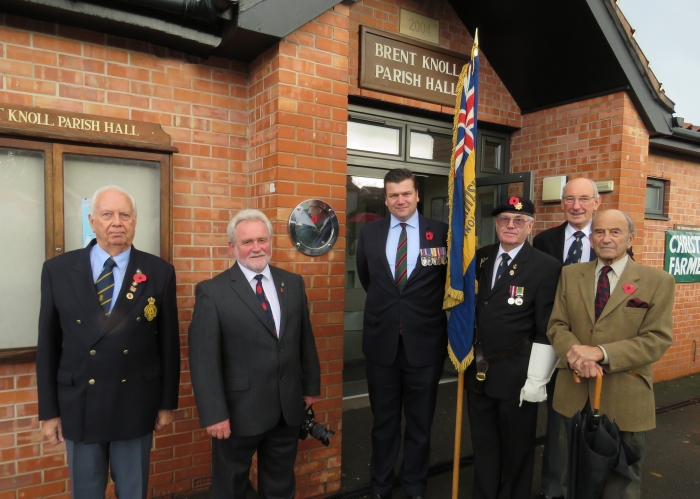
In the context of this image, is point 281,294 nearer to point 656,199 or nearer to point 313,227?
point 313,227

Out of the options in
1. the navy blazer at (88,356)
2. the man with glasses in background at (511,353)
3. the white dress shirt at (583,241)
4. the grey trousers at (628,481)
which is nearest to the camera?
the navy blazer at (88,356)

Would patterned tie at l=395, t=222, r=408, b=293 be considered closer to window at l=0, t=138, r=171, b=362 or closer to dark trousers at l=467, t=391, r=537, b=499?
dark trousers at l=467, t=391, r=537, b=499

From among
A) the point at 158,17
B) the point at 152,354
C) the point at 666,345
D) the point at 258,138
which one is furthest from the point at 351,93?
the point at 666,345

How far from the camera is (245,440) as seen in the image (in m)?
2.26

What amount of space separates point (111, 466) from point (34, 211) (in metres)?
1.44

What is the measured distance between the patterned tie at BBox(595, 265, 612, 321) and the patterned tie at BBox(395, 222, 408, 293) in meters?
1.07

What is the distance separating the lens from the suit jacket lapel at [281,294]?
7.55 feet

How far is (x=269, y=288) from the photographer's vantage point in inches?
92.7

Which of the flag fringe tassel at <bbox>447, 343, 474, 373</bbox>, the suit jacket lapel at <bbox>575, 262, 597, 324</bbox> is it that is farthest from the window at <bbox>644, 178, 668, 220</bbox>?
the flag fringe tassel at <bbox>447, 343, 474, 373</bbox>

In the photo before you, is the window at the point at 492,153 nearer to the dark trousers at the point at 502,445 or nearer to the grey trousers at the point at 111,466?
the dark trousers at the point at 502,445

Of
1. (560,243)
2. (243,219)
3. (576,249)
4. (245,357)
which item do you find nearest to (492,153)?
(560,243)

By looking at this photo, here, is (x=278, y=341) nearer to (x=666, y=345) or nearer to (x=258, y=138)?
(x=258, y=138)

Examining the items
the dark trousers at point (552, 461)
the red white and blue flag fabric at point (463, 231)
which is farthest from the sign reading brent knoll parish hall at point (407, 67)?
the dark trousers at point (552, 461)

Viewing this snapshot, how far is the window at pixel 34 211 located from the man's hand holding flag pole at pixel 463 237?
1.99 m
